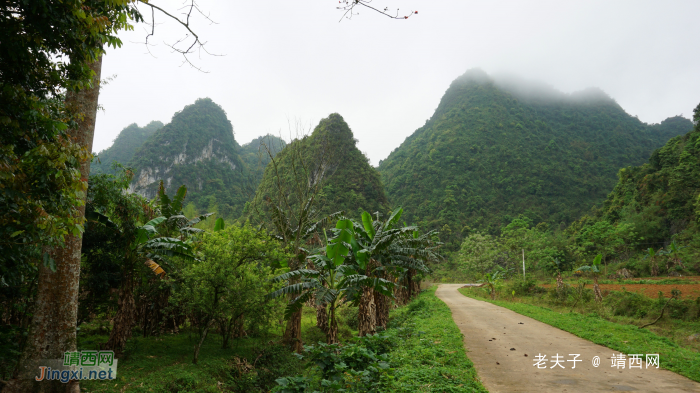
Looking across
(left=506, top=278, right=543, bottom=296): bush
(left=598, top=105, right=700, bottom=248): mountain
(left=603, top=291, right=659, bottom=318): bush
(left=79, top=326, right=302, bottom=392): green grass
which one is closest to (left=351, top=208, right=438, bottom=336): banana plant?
(left=79, top=326, right=302, bottom=392): green grass

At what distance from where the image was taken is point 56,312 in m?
5.30

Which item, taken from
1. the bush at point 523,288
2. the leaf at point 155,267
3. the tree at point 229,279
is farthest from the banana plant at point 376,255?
the bush at point 523,288

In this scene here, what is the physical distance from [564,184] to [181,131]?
286 feet

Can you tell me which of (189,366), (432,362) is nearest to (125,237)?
(189,366)

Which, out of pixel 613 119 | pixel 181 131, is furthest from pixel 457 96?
pixel 181 131

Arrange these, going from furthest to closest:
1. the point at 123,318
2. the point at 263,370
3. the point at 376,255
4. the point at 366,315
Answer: the point at 376,255 → the point at 263,370 → the point at 366,315 → the point at 123,318

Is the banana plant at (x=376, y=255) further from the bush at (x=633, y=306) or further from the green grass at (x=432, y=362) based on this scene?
the bush at (x=633, y=306)

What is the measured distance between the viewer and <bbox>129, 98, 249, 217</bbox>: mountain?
64175mm

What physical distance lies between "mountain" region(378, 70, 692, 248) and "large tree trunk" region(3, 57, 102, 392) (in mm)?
55231

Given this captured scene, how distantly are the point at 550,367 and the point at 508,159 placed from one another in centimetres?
7932

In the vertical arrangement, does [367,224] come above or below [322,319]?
above

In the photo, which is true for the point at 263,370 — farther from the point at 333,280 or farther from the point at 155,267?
the point at 155,267

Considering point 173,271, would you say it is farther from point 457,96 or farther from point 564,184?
point 457,96

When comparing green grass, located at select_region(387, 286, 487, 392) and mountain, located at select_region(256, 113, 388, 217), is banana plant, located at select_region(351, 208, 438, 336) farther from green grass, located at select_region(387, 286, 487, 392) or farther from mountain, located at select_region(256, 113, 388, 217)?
mountain, located at select_region(256, 113, 388, 217)
